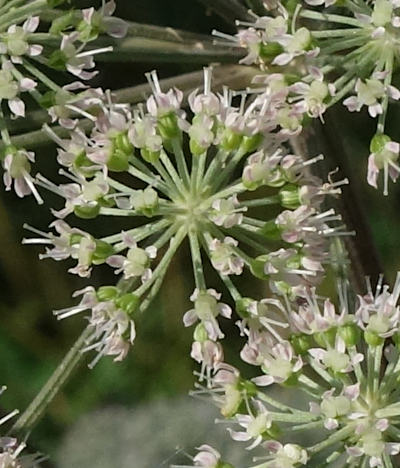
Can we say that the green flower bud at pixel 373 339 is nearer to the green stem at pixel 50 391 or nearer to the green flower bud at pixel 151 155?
the green flower bud at pixel 151 155

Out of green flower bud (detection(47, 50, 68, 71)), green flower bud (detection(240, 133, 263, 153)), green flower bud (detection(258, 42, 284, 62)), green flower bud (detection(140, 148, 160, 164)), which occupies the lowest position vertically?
green flower bud (detection(240, 133, 263, 153))

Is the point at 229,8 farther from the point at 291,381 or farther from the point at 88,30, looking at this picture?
the point at 291,381

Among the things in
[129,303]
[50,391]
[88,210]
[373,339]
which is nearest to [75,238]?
[88,210]

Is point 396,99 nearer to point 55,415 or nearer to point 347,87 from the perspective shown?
point 347,87

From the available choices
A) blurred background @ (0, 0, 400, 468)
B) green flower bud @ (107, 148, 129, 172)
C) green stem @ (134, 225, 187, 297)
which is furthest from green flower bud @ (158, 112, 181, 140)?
blurred background @ (0, 0, 400, 468)

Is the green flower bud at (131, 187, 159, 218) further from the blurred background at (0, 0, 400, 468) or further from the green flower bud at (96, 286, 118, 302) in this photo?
the blurred background at (0, 0, 400, 468)
